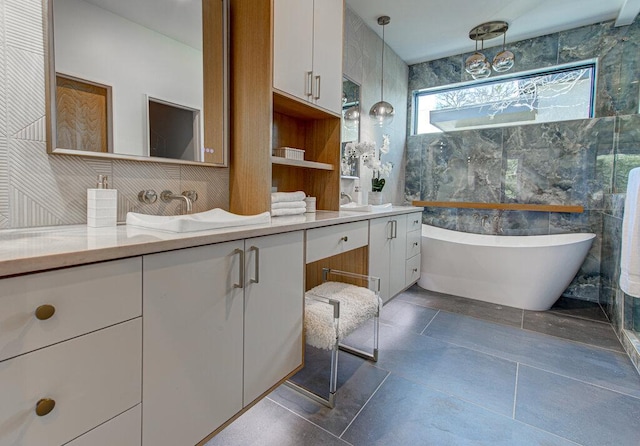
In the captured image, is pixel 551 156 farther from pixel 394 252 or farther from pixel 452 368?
pixel 452 368

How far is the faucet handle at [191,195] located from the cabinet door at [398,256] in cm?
147

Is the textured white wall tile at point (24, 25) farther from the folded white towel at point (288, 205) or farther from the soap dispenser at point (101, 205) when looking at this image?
the folded white towel at point (288, 205)

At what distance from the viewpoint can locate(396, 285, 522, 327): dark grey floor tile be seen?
105 inches

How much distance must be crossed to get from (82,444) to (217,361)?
395mm

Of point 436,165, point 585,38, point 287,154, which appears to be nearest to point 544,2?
point 585,38

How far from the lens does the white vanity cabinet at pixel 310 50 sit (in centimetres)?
163

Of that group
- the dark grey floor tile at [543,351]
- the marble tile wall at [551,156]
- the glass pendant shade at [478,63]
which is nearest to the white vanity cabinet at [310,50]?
the glass pendant shade at [478,63]

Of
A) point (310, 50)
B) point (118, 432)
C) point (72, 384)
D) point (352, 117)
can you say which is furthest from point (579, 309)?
point (72, 384)

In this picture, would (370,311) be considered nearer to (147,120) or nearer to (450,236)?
(147,120)

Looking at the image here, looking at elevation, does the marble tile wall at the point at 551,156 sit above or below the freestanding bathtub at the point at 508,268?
above

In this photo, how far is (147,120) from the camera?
139 cm

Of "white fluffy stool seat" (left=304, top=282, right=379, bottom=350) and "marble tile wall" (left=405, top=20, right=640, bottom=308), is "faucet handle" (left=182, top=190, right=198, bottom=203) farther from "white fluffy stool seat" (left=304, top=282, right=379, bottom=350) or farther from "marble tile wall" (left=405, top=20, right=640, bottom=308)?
"marble tile wall" (left=405, top=20, right=640, bottom=308)

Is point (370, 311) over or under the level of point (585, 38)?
under

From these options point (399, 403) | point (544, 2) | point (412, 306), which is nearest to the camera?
point (399, 403)
